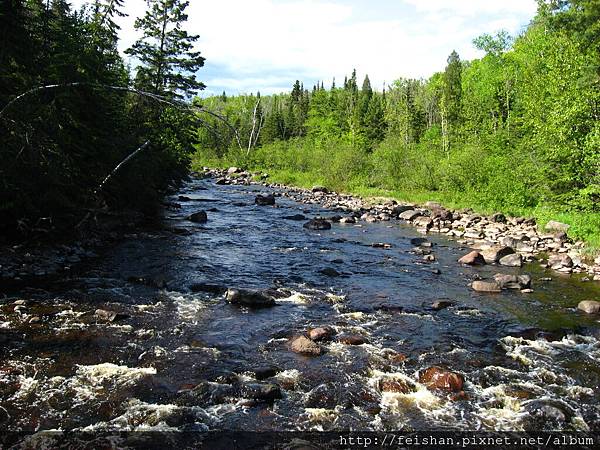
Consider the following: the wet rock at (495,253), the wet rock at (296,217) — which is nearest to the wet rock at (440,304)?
the wet rock at (495,253)

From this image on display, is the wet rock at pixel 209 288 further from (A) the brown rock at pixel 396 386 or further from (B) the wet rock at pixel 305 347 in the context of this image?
(A) the brown rock at pixel 396 386

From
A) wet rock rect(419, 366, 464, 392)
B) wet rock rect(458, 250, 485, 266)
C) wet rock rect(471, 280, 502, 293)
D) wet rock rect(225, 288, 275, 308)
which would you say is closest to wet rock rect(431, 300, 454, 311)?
wet rock rect(471, 280, 502, 293)

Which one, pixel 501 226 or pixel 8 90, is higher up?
pixel 8 90

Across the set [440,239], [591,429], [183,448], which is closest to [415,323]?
[591,429]

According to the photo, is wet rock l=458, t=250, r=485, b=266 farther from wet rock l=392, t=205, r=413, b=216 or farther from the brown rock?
wet rock l=392, t=205, r=413, b=216

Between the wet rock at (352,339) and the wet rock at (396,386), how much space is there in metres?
1.97

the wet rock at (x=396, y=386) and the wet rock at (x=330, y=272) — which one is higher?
the wet rock at (x=330, y=272)

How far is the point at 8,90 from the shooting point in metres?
13.4

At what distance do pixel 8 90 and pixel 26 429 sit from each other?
11066 millimetres

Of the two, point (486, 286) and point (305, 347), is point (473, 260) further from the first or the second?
point (305, 347)

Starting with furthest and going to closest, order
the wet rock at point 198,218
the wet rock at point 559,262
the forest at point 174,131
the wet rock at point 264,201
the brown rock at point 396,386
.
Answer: the wet rock at point 264,201
the wet rock at point 198,218
the wet rock at point 559,262
the forest at point 174,131
the brown rock at point 396,386

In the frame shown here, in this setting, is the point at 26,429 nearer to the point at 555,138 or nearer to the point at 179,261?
the point at 179,261

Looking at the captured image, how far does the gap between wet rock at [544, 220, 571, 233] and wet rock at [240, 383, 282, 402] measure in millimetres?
21965

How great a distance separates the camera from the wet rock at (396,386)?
861 centimetres
